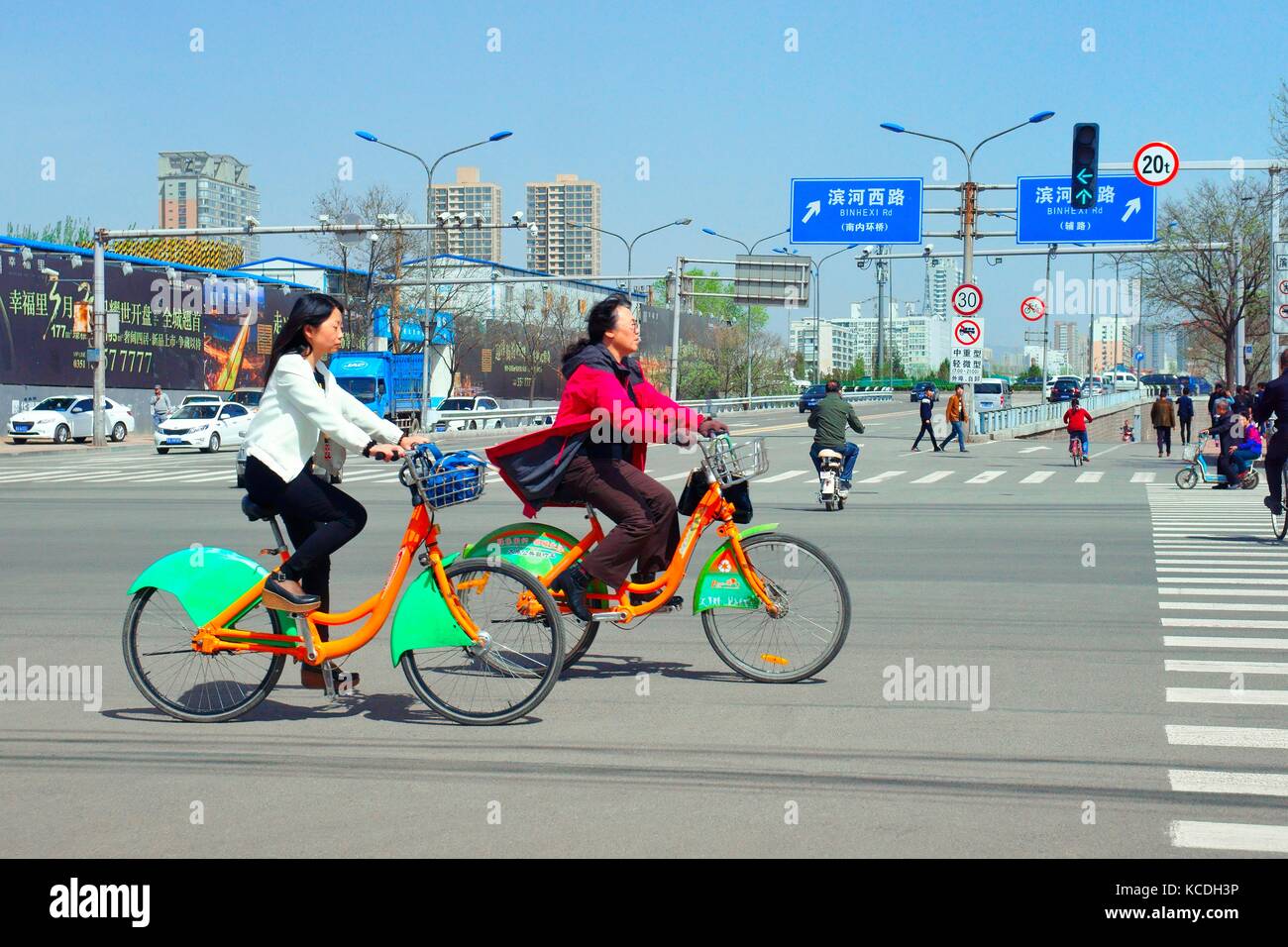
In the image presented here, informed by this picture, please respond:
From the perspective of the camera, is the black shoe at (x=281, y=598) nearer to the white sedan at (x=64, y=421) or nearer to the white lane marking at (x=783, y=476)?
the white lane marking at (x=783, y=476)

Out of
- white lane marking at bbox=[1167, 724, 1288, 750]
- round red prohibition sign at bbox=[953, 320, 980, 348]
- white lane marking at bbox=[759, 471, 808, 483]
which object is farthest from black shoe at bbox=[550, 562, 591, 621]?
round red prohibition sign at bbox=[953, 320, 980, 348]

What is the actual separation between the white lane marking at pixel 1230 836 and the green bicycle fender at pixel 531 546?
311 cm

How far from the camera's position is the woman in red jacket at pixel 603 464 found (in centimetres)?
678

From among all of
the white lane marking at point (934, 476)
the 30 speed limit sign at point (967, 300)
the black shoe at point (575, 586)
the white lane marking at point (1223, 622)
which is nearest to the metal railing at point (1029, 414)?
the 30 speed limit sign at point (967, 300)

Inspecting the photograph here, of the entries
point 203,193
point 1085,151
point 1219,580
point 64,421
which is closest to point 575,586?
point 1219,580

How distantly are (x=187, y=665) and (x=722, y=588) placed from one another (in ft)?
8.38

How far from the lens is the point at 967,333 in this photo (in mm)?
36375

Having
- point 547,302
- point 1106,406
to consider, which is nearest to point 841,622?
point 1106,406

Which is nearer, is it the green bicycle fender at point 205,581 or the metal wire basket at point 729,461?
the green bicycle fender at point 205,581

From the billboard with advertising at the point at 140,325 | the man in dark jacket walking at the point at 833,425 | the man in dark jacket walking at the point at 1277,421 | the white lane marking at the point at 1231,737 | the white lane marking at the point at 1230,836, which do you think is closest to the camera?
the white lane marking at the point at 1230,836

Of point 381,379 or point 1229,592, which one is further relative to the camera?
point 381,379

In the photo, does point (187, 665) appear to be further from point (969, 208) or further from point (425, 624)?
point (969, 208)
